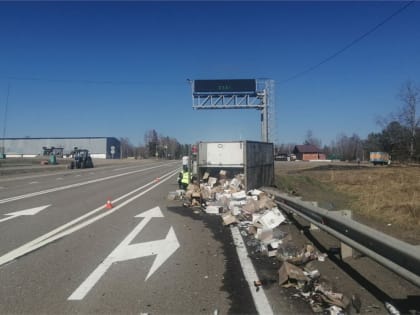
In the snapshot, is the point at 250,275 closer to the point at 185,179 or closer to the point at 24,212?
the point at 24,212

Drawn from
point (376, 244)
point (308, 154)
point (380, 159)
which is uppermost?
point (308, 154)

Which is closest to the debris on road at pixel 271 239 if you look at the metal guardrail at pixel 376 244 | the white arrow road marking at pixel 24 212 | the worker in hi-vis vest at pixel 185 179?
the metal guardrail at pixel 376 244

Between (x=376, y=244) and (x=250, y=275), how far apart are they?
171 centimetres

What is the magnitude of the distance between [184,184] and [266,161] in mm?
4209

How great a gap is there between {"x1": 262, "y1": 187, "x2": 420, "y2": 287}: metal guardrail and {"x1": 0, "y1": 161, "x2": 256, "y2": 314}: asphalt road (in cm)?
162

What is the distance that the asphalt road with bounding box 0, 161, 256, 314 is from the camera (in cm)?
455

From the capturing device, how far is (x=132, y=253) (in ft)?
22.5

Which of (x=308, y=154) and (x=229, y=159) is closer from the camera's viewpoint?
(x=229, y=159)

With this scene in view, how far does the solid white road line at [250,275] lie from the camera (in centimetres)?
443

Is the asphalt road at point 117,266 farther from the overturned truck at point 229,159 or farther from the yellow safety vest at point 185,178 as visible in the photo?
the yellow safety vest at point 185,178

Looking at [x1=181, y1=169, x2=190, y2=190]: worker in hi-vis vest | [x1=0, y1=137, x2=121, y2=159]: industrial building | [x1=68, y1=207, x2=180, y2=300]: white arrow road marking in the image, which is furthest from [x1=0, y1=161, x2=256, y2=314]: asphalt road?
[x1=0, y1=137, x2=121, y2=159]: industrial building

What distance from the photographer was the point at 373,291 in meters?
5.01

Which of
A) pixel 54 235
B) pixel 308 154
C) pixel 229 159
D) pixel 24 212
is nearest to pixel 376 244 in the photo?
pixel 54 235

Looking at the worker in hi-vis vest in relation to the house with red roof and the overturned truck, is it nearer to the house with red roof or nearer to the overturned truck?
the overturned truck
